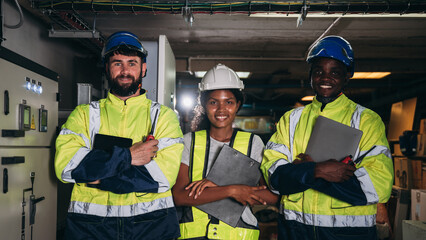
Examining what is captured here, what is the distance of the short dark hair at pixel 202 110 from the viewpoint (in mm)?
2438

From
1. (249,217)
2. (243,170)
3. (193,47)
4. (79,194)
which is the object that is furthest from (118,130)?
(193,47)

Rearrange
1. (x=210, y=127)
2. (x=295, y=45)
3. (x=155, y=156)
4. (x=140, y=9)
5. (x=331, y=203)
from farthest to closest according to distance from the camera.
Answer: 1. (x=295, y=45)
2. (x=140, y=9)
3. (x=210, y=127)
4. (x=155, y=156)
5. (x=331, y=203)

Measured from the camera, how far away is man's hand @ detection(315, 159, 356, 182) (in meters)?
1.74

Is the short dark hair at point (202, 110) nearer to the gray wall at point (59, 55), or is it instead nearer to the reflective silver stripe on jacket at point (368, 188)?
the reflective silver stripe on jacket at point (368, 188)

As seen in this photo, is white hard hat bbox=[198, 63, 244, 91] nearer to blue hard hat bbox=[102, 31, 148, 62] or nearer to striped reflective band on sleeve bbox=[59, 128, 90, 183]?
blue hard hat bbox=[102, 31, 148, 62]

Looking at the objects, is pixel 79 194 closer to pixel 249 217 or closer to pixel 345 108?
pixel 249 217

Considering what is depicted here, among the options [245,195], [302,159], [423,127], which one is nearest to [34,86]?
[245,195]

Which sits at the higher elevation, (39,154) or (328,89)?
(328,89)

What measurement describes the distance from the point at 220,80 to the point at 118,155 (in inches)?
37.4

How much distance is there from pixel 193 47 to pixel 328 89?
13.5 feet

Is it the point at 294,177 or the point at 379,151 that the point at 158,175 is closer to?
the point at 294,177

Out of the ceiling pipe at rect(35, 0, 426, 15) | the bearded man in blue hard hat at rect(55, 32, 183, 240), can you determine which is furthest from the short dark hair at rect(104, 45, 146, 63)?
the ceiling pipe at rect(35, 0, 426, 15)

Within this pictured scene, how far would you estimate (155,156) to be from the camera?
6.50 feet

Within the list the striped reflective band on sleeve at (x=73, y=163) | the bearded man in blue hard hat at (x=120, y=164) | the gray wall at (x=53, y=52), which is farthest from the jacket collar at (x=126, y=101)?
the gray wall at (x=53, y=52)
